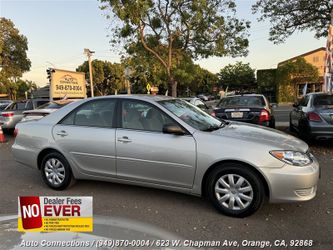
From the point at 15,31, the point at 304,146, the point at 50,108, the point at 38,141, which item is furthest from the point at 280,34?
the point at 15,31

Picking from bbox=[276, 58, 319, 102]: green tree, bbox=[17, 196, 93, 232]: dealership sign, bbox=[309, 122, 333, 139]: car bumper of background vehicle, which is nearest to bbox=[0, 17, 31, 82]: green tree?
bbox=[276, 58, 319, 102]: green tree

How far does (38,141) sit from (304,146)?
4.04 meters

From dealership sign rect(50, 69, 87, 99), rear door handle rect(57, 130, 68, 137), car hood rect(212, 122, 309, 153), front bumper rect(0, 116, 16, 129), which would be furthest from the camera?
dealership sign rect(50, 69, 87, 99)

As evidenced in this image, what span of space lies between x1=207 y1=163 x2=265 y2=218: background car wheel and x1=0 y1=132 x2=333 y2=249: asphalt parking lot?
13 cm

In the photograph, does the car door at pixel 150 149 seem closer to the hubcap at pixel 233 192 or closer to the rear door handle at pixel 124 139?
the rear door handle at pixel 124 139

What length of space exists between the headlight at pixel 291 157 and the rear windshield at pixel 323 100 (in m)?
4.54

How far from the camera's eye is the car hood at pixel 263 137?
12.6 ft

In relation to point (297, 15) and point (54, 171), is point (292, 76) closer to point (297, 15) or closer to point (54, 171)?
point (297, 15)

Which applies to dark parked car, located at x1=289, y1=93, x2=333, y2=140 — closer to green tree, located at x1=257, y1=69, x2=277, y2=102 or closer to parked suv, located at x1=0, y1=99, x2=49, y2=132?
parked suv, located at x1=0, y1=99, x2=49, y2=132

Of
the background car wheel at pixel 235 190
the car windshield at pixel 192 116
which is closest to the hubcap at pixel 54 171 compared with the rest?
the car windshield at pixel 192 116

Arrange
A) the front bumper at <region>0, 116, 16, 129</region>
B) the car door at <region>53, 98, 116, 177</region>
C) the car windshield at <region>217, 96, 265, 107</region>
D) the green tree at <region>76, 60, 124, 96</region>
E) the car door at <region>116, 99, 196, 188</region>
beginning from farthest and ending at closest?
1. the green tree at <region>76, 60, 124, 96</region>
2. the front bumper at <region>0, 116, 16, 129</region>
3. the car windshield at <region>217, 96, 265, 107</region>
4. the car door at <region>53, 98, 116, 177</region>
5. the car door at <region>116, 99, 196, 188</region>

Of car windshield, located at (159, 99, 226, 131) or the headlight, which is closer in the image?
the headlight

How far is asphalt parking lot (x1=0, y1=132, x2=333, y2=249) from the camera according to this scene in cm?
343

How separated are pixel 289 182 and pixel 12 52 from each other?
40.9 m
